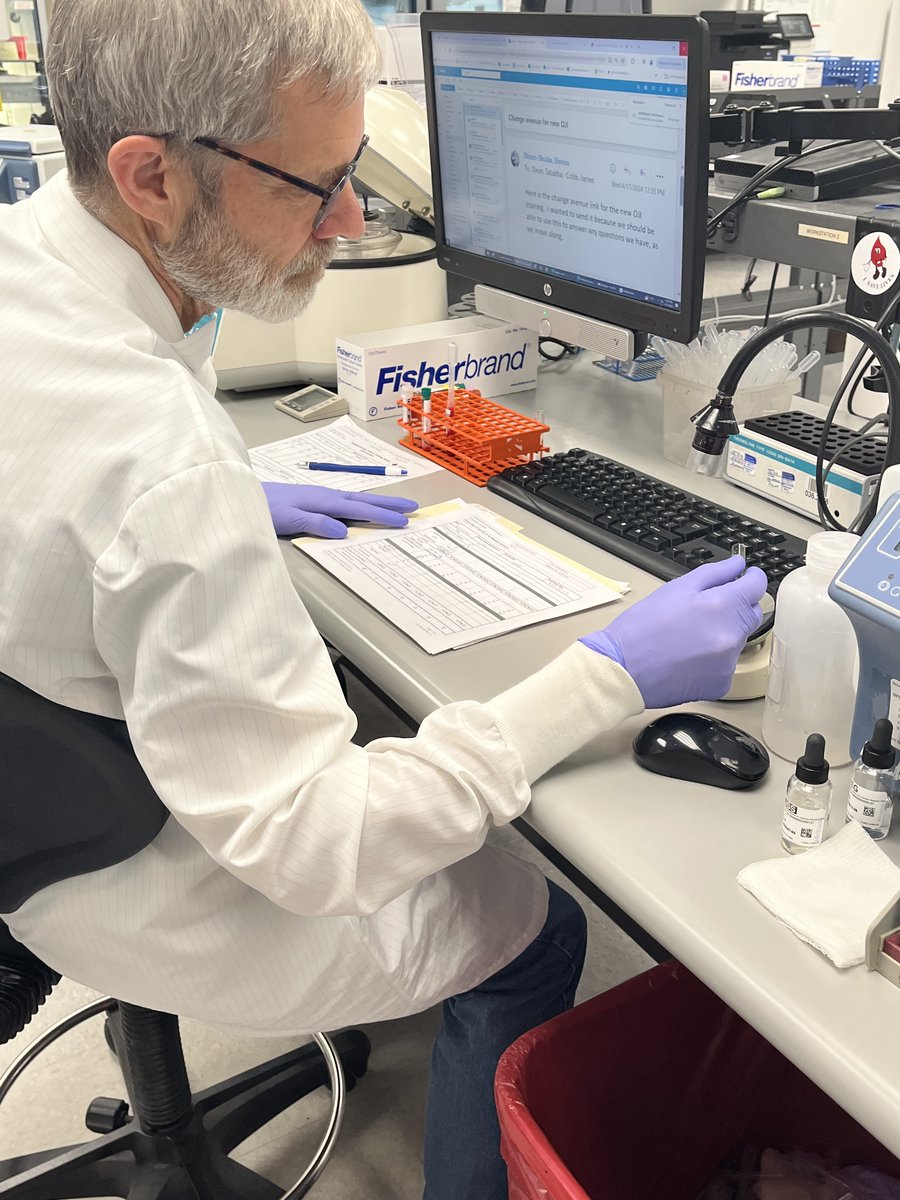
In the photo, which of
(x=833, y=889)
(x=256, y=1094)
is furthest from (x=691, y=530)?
(x=256, y=1094)

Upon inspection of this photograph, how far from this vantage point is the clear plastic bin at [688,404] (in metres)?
1.46

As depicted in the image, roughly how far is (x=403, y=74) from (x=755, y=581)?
1.71 meters

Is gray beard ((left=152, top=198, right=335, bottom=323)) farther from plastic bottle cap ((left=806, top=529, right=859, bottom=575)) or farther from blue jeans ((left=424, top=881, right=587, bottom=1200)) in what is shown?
blue jeans ((left=424, top=881, right=587, bottom=1200))

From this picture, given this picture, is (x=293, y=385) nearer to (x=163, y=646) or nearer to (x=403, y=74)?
(x=403, y=74)

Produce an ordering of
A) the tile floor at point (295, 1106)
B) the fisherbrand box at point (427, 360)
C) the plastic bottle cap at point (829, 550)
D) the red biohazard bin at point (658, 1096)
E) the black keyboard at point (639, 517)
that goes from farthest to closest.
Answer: the fisherbrand box at point (427, 360), the tile floor at point (295, 1106), the black keyboard at point (639, 517), the red biohazard bin at point (658, 1096), the plastic bottle cap at point (829, 550)

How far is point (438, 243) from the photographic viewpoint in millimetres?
1764

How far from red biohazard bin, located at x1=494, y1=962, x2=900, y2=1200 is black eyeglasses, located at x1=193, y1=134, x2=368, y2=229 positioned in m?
0.78

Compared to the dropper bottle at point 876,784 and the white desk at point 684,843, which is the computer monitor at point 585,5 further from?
the dropper bottle at point 876,784

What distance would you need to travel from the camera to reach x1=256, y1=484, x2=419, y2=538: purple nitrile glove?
1.27 meters

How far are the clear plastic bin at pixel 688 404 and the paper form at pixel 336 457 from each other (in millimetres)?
324

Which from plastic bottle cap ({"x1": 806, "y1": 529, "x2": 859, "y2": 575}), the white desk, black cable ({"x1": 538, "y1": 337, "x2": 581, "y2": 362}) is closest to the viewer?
the white desk

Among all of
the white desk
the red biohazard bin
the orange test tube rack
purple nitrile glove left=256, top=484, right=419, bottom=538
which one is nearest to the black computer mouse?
the white desk

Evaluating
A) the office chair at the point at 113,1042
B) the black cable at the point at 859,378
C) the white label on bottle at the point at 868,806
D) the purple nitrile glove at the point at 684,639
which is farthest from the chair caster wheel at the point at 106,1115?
the black cable at the point at 859,378

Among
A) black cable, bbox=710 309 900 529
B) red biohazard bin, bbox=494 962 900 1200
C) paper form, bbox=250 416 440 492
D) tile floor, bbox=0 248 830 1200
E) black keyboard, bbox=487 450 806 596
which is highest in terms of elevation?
black cable, bbox=710 309 900 529
